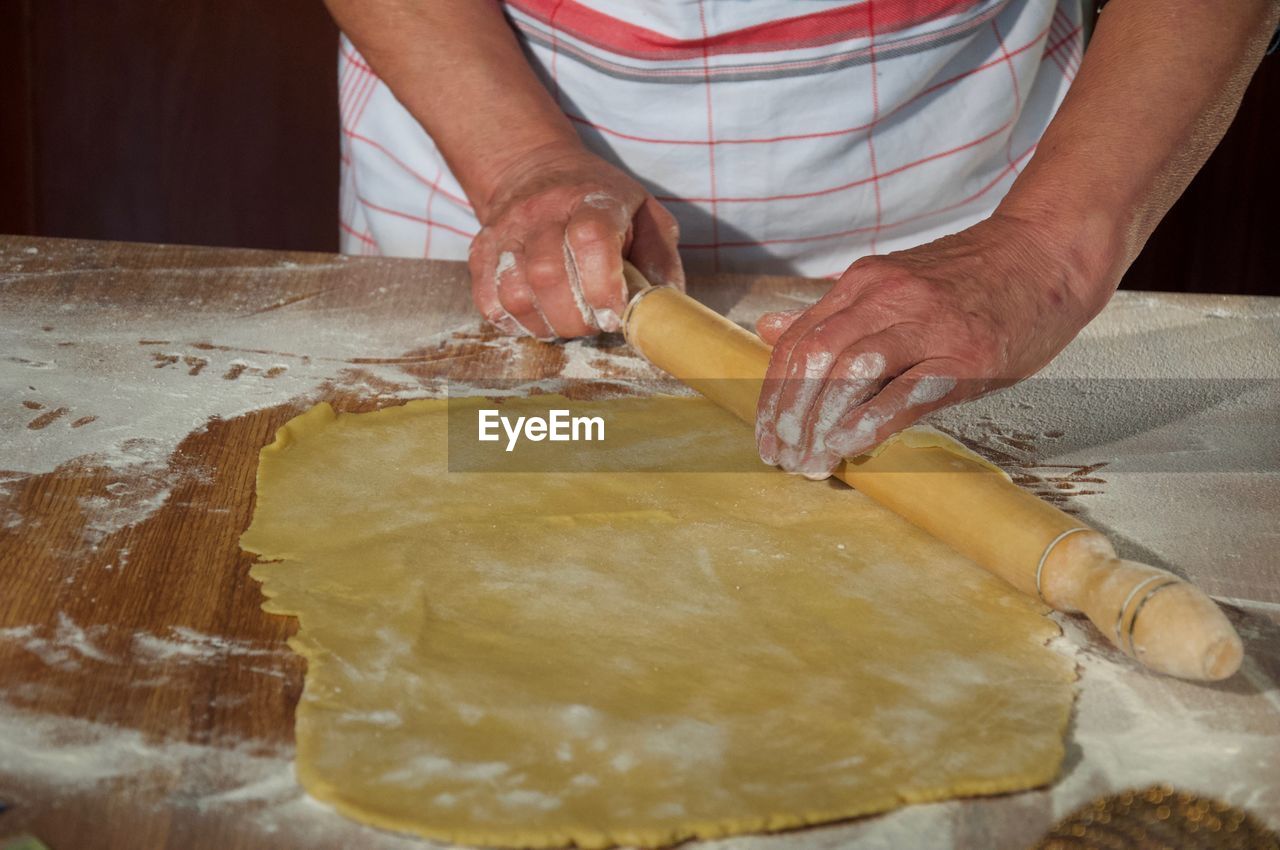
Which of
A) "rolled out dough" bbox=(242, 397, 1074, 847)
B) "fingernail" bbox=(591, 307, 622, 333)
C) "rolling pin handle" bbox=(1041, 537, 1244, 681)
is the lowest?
"rolled out dough" bbox=(242, 397, 1074, 847)

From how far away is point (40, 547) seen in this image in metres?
1.15

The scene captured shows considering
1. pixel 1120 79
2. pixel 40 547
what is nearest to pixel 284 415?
pixel 40 547

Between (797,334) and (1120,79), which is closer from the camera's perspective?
(797,334)

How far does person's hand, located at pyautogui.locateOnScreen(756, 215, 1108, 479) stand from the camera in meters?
1.22

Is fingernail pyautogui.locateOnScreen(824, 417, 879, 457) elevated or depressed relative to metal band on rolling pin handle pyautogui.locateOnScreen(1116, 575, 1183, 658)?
elevated

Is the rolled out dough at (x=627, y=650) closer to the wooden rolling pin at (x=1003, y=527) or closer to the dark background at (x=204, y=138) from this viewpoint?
the wooden rolling pin at (x=1003, y=527)

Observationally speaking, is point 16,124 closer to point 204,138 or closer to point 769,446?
point 204,138

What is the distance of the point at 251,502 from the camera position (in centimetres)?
127

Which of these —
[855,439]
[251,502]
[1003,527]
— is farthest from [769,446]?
[251,502]

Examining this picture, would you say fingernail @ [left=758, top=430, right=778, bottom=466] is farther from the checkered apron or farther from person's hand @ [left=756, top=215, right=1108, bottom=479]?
the checkered apron

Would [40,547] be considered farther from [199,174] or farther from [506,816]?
[199,174]

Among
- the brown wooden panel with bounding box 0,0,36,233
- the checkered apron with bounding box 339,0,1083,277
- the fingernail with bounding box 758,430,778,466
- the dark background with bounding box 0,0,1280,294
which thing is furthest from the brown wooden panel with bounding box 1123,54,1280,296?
the brown wooden panel with bounding box 0,0,36,233

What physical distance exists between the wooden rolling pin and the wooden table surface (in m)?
0.06

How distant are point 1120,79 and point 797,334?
0.57 m
